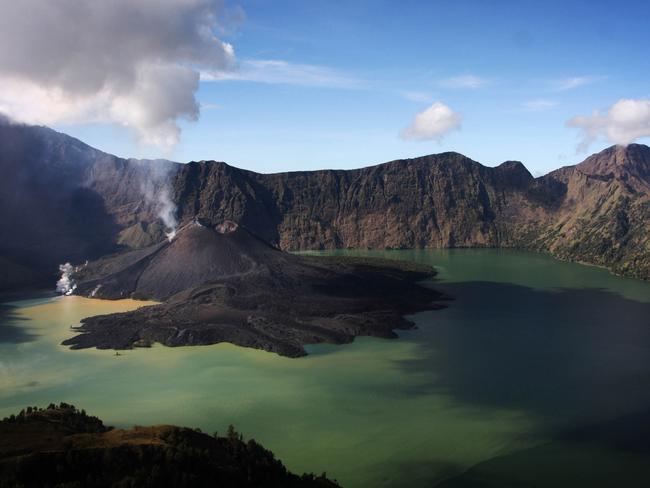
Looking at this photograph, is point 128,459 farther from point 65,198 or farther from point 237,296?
point 65,198

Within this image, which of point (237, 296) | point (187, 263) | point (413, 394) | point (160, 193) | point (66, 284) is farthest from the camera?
point (160, 193)

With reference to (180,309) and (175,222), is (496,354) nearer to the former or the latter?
(180,309)

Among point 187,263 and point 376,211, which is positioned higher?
point 376,211

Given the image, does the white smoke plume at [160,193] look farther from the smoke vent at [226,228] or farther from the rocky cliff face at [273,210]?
the smoke vent at [226,228]

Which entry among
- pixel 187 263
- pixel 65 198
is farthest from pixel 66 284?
pixel 65 198

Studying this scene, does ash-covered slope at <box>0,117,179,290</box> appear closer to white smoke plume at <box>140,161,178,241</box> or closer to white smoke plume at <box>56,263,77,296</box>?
white smoke plume at <box>140,161,178,241</box>

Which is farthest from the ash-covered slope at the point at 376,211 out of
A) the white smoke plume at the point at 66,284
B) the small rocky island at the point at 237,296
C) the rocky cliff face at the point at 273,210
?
the small rocky island at the point at 237,296
